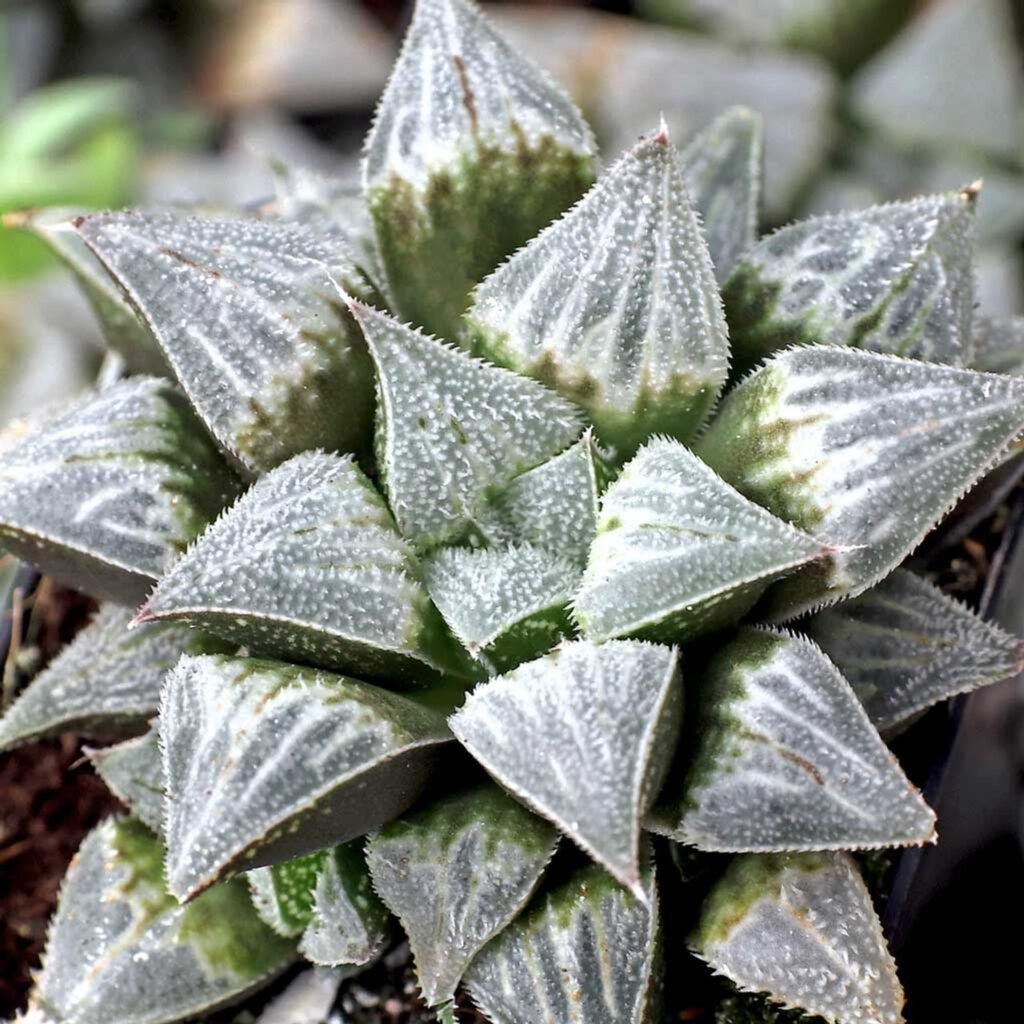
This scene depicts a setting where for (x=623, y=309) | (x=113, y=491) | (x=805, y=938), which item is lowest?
(x=805, y=938)

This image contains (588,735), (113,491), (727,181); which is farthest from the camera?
(727,181)

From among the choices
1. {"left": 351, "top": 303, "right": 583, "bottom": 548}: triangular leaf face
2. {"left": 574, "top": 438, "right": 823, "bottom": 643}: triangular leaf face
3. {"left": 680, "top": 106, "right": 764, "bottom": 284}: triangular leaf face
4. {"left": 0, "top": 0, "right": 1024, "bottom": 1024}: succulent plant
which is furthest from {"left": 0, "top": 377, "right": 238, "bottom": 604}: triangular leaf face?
{"left": 680, "top": 106, "right": 764, "bottom": 284}: triangular leaf face

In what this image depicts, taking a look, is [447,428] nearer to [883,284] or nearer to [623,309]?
[623,309]

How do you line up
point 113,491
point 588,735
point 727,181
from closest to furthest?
point 588,735, point 113,491, point 727,181

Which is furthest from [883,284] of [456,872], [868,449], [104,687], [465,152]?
[104,687]

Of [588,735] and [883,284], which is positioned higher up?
[883,284]

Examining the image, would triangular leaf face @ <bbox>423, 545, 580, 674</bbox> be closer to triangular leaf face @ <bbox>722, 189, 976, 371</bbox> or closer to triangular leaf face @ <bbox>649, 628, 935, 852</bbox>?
triangular leaf face @ <bbox>649, 628, 935, 852</bbox>
